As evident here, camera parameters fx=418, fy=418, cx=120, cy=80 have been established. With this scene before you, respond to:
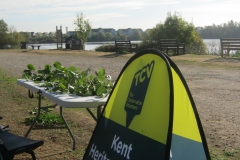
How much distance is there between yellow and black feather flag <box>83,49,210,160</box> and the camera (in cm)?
301

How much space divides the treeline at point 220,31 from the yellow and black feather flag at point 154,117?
108 feet

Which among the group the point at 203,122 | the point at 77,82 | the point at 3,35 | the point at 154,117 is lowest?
the point at 203,122

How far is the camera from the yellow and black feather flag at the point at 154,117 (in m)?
3.01

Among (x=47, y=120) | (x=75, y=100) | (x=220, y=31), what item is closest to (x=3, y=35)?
(x=220, y=31)

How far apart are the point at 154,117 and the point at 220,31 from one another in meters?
37.7

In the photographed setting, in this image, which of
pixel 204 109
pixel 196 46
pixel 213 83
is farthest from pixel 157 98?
pixel 196 46

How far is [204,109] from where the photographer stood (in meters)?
8.05

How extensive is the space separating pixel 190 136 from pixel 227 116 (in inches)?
174

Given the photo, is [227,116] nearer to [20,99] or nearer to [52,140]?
[52,140]

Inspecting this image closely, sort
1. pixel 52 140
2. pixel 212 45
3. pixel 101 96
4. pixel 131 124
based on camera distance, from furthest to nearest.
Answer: pixel 212 45 → pixel 52 140 → pixel 101 96 → pixel 131 124

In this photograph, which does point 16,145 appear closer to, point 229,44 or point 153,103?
point 153,103

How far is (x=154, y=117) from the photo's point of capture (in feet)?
10.2

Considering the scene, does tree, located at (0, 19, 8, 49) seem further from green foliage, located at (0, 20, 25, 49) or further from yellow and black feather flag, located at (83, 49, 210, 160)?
yellow and black feather flag, located at (83, 49, 210, 160)

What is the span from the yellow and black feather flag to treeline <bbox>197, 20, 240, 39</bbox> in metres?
33.0
